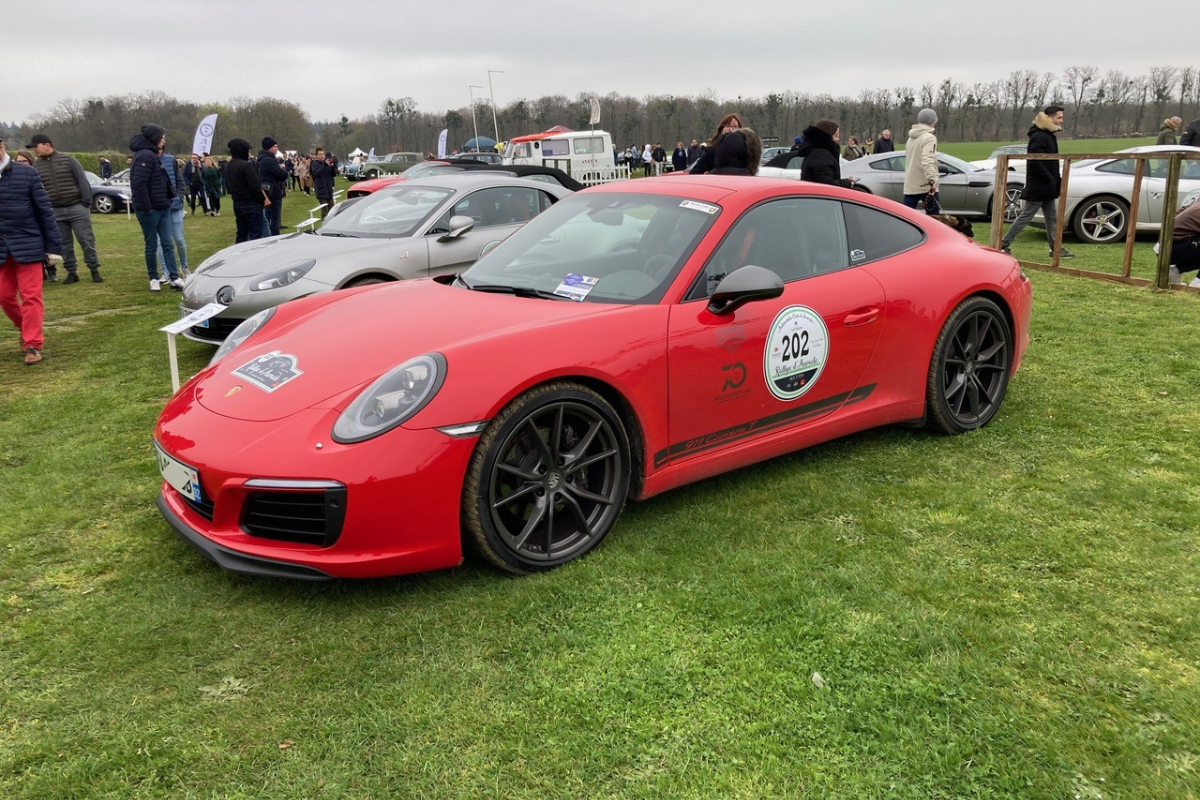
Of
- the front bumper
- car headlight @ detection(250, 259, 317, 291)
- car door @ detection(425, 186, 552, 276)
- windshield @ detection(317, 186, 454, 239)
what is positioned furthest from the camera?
windshield @ detection(317, 186, 454, 239)

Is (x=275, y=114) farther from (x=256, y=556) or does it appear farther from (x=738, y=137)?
(x=256, y=556)

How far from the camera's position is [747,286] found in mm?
3264

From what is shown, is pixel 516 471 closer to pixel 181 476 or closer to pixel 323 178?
pixel 181 476

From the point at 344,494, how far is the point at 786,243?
2.30m

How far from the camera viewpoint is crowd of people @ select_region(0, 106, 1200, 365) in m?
6.48

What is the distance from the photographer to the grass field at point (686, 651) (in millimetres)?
2109

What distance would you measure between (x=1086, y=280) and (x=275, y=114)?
8712 centimetres

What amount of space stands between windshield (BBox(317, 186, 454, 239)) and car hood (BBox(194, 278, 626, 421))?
138 inches

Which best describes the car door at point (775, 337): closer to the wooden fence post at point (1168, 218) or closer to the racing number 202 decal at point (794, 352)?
the racing number 202 decal at point (794, 352)

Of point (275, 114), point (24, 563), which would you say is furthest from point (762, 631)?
point (275, 114)

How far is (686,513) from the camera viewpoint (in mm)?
3584

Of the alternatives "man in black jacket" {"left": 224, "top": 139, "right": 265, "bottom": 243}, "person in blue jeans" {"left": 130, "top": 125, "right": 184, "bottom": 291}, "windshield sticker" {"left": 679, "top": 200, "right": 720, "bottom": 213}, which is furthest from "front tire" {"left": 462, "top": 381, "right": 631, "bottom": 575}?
"man in black jacket" {"left": 224, "top": 139, "right": 265, "bottom": 243}

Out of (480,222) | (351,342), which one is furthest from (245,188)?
(351,342)

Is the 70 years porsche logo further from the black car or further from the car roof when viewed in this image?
the black car
